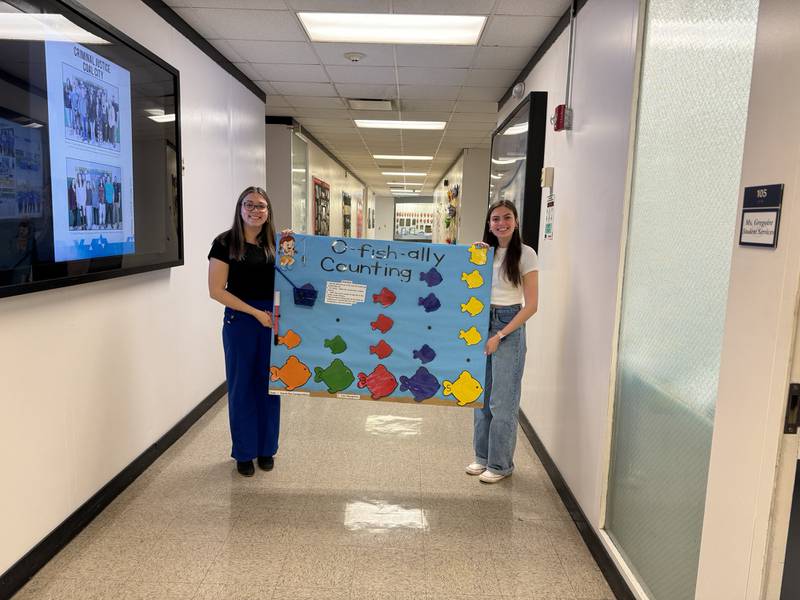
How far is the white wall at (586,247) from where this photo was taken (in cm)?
235

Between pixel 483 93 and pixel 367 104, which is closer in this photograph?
pixel 483 93

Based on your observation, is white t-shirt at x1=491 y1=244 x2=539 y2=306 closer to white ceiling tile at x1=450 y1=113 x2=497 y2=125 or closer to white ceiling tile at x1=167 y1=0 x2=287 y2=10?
white ceiling tile at x1=167 y1=0 x2=287 y2=10

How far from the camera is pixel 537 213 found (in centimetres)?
375

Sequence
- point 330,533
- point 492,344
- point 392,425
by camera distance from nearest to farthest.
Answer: point 330,533 → point 492,344 → point 392,425

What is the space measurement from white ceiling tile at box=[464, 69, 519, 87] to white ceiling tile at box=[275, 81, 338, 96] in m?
1.32

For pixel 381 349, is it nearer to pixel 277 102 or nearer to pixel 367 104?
pixel 367 104

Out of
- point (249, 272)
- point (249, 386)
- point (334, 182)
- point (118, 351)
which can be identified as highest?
point (334, 182)

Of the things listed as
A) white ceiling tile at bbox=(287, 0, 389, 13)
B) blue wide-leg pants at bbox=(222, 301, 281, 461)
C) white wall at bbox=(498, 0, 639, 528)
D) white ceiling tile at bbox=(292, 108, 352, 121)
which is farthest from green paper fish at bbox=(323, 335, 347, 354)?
white ceiling tile at bbox=(292, 108, 352, 121)

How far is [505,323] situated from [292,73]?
318 centimetres

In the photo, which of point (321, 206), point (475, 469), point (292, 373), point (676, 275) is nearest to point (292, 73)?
point (292, 373)

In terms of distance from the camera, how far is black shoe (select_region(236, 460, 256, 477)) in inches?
122

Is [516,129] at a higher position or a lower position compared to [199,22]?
lower

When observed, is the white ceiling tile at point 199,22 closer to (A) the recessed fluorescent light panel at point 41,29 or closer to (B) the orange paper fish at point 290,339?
(A) the recessed fluorescent light panel at point 41,29

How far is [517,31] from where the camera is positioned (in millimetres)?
3658
